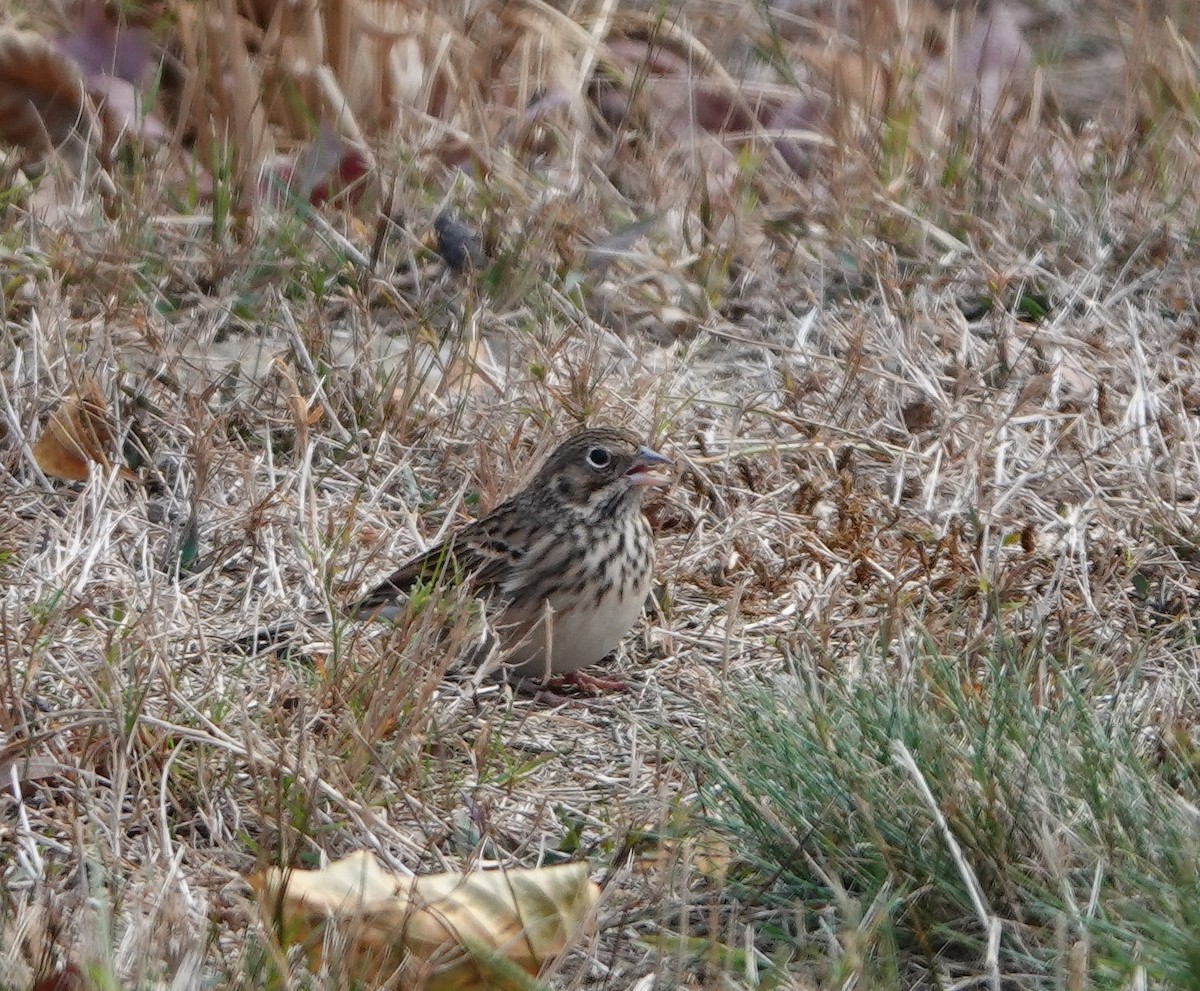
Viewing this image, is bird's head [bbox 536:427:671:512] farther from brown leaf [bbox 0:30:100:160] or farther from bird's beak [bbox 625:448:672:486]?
brown leaf [bbox 0:30:100:160]

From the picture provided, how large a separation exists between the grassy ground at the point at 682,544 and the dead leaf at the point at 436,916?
0.42 ft

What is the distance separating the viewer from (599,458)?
5.02 metres

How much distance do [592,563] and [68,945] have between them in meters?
2.18

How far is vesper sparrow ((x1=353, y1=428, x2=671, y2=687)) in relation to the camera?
15.5ft

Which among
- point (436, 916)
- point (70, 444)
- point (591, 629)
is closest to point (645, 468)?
point (591, 629)

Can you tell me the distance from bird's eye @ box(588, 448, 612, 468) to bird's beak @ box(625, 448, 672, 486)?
0.21 feet

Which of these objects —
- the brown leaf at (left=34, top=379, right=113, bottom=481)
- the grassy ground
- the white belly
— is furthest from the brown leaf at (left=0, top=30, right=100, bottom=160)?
the white belly

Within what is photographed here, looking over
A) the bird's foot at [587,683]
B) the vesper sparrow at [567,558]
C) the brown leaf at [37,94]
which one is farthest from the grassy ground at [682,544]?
the brown leaf at [37,94]

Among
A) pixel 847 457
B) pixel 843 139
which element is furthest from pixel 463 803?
pixel 843 139

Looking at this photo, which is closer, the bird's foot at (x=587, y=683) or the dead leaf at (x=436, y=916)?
the dead leaf at (x=436, y=916)

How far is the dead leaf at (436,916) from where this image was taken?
115 inches

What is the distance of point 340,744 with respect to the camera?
12.2ft

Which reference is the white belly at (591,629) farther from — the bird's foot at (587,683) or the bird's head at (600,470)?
the bird's head at (600,470)

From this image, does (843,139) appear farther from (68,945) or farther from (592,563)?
(68,945)
